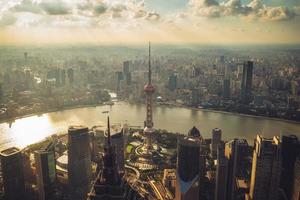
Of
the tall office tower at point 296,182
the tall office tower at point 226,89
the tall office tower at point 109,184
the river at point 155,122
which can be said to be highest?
the tall office tower at point 109,184

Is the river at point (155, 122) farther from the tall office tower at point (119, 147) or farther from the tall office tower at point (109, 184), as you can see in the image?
the tall office tower at point (109, 184)

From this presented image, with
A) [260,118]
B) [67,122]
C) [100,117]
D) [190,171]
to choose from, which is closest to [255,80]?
[260,118]

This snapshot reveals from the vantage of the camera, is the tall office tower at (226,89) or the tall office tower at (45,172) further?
the tall office tower at (226,89)

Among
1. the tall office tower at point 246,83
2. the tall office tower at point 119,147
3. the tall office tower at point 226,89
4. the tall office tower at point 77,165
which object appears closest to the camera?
the tall office tower at point 77,165

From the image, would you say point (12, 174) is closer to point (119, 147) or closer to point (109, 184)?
point (119, 147)

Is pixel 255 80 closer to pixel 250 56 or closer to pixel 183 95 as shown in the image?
pixel 250 56

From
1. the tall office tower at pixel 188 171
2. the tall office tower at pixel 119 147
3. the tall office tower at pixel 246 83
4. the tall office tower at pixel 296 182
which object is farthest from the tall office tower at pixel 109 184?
the tall office tower at pixel 246 83

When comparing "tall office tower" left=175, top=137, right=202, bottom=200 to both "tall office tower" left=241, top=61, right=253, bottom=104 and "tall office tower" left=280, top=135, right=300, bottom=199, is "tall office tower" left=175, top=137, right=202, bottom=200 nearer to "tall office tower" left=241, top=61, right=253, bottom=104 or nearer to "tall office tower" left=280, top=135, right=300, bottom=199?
"tall office tower" left=280, top=135, right=300, bottom=199
